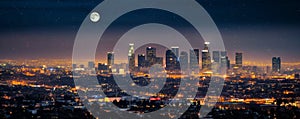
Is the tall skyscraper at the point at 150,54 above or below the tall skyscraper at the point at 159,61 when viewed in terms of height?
above

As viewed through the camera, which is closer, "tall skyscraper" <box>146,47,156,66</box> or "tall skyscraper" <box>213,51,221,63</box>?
"tall skyscraper" <box>146,47,156,66</box>

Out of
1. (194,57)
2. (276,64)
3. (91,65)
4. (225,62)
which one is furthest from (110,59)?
(276,64)

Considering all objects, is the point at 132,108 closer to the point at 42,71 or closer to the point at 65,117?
the point at 65,117

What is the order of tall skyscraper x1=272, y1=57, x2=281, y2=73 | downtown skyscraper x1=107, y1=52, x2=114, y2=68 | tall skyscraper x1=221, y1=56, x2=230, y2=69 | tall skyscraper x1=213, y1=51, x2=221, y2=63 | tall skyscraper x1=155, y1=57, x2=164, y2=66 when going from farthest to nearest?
tall skyscraper x1=155, y1=57, x2=164, y2=66, tall skyscraper x1=213, y1=51, x2=221, y2=63, tall skyscraper x1=221, y1=56, x2=230, y2=69, tall skyscraper x1=272, y1=57, x2=281, y2=73, downtown skyscraper x1=107, y1=52, x2=114, y2=68

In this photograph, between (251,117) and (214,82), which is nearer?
(251,117)

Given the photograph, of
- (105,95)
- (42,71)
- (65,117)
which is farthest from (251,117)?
(42,71)

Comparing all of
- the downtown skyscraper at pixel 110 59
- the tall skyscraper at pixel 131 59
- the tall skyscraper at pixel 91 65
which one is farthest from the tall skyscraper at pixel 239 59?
the tall skyscraper at pixel 91 65

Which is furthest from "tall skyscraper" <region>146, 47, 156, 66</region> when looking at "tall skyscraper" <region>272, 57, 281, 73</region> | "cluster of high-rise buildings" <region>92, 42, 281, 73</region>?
"tall skyscraper" <region>272, 57, 281, 73</region>

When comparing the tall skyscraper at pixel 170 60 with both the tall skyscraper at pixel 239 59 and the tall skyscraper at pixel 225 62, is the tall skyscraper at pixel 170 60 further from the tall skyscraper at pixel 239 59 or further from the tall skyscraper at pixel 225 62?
the tall skyscraper at pixel 239 59

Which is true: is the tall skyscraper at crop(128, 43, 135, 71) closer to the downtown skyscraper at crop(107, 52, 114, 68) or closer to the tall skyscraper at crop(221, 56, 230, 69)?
the downtown skyscraper at crop(107, 52, 114, 68)
